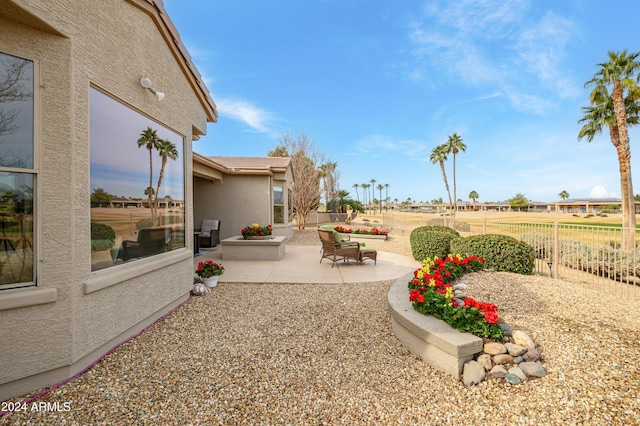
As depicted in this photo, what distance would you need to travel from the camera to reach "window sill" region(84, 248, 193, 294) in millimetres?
2975

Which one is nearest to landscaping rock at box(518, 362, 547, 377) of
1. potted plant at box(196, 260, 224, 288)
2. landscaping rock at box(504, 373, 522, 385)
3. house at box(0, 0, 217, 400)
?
landscaping rock at box(504, 373, 522, 385)

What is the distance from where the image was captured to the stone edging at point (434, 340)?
2.79 metres

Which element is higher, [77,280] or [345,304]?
[77,280]

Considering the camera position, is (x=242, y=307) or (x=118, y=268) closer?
(x=118, y=268)

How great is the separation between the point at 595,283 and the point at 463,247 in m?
3.08

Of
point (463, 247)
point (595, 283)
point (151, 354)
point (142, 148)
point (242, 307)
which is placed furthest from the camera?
point (463, 247)

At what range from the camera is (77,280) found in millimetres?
2793

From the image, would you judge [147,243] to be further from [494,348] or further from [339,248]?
[339,248]

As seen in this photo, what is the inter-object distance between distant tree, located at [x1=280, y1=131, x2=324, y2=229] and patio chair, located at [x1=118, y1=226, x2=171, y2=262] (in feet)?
50.5

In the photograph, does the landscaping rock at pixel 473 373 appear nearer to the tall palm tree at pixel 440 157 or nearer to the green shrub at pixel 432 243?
the green shrub at pixel 432 243

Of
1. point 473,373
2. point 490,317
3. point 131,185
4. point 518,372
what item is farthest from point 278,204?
point 518,372

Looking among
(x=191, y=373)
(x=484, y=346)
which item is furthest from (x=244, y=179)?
(x=484, y=346)

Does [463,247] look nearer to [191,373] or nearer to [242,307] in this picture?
[242,307]

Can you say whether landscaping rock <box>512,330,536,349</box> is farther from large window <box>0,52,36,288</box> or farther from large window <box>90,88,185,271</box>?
large window <box>0,52,36,288</box>
